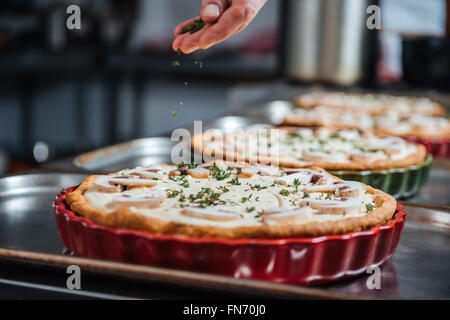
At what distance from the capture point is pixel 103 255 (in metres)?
0.94

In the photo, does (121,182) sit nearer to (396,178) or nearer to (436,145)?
(396,178)

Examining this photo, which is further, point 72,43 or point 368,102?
point 72,43

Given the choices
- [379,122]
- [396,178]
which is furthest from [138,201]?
[379,122]

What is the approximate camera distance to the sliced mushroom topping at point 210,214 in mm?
938

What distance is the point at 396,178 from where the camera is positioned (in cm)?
151

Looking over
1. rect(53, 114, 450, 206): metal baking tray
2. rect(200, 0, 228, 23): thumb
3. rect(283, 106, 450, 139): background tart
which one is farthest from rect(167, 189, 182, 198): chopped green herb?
rect(283, 106, 450, 139): background tart

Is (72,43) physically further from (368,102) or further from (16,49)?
(368,102)

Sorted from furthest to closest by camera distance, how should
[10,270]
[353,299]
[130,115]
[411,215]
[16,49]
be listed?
[130,115]
[16,49]
[411,215]
[10,270]
[353,299]

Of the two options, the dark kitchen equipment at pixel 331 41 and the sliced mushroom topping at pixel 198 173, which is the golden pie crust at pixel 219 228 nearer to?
the sliced mushroom topping at pixel 198 173

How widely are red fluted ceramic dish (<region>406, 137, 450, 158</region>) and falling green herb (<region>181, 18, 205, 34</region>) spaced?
109 cm

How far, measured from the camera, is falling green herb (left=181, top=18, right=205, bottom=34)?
1.27 meters

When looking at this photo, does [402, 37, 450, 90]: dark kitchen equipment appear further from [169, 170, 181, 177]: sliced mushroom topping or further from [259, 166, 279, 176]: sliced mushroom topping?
[169, 170, 181, 177]: sliced mushroom topping

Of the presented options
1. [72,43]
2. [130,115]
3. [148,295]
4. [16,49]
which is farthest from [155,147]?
[130,115]

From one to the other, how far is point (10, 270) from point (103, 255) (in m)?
0.14
